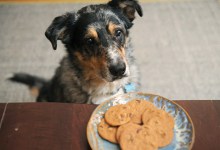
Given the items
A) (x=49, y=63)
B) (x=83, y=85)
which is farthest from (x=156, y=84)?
(x=49, y=63)

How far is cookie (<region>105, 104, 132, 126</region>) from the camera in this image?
1075 millimetres

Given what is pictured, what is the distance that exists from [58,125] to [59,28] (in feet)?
2.06

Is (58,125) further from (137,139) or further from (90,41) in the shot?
(90,41)

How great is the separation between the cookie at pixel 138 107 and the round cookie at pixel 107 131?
0.09 m

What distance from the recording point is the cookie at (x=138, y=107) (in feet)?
3.59

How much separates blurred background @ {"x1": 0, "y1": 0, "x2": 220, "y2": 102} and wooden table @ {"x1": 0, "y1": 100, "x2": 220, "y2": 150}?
3.43 ft

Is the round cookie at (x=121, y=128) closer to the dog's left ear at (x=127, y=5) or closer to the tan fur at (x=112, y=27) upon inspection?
the tan fur at (x=112, y=27)

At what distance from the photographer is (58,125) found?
117cm

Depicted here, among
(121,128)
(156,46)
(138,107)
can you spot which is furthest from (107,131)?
(156,46)

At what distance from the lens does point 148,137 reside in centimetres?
102

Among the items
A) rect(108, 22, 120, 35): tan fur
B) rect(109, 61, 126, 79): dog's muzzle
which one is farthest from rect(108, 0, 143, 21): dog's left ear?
rect(109, 61, 126, 79): dog's muzzle

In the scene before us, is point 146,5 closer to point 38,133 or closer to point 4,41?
point 4,41

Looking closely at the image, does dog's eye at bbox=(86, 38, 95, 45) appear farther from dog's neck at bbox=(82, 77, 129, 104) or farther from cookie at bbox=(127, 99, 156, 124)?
cookie at bbox=(127, 99, 156, 124)

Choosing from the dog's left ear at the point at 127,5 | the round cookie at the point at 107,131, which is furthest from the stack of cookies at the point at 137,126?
the dog's left ear at the point at 127,5
